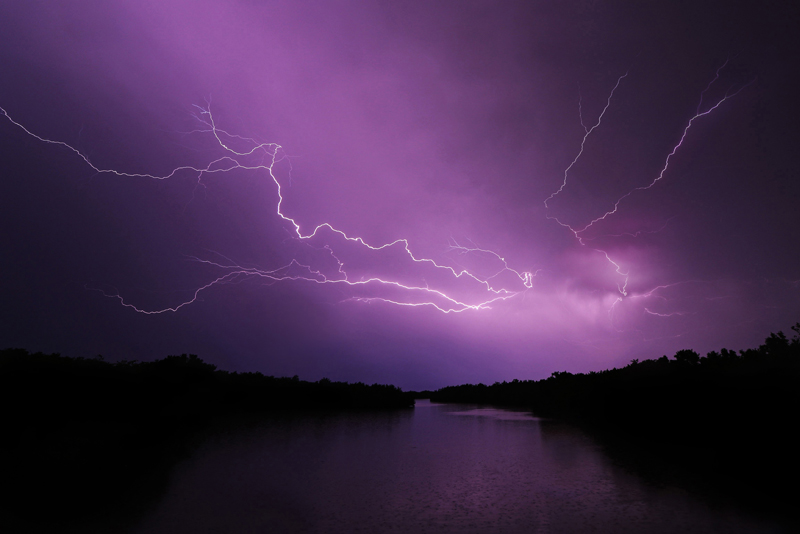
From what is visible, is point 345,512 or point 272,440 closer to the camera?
point 345,512

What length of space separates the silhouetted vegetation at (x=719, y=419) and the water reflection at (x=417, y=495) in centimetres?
255

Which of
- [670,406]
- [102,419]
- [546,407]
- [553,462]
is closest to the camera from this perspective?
[553,462]

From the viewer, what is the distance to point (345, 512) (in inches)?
301

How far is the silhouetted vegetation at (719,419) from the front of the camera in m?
11.6

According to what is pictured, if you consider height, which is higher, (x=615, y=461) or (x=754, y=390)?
(x=754, y=390)

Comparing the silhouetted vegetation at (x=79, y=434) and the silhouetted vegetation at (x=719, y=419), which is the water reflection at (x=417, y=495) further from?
the silhouetted vegetation at (x=719, y=419)

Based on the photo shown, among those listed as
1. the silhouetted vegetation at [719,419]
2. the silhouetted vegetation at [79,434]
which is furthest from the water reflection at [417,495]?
the silhouetted vegetation at [719,419]

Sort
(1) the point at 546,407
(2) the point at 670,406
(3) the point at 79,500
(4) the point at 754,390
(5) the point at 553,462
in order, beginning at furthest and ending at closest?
(1) the point at 546,407 < (2) the point at 670,406 < (4) the point at 754,390 < (5) the point at 553,462 < (3) the point at 79,500

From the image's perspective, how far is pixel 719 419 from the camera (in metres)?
16.5

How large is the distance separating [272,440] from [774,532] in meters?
17.8

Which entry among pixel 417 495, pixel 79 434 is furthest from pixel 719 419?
pixel 79 434

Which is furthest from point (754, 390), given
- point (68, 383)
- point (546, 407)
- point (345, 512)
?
point (546, 407)

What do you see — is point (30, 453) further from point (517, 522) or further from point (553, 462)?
point (553, 462)

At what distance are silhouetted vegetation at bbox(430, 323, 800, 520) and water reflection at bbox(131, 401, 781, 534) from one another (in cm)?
255
